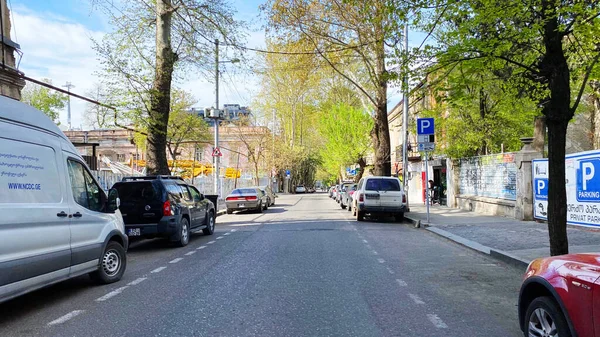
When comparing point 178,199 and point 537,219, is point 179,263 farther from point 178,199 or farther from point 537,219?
point 537,219

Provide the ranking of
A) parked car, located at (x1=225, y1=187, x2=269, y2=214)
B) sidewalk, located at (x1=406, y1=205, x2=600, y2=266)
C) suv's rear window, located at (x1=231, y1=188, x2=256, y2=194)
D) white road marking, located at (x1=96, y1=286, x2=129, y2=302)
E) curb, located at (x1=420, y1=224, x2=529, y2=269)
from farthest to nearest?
suv's rear window, located at (x1=231, y1=188, x2=256, y2=194), parked car, located at (x1=225, y1=187, x2=269, y2=214), sidewalk, located at (x1=406, y1=205, x2=600, y2=266), curb, located at (x1=420, y1=224, x2=529, y2=269), white road marking, located at (x1=96, y1=286, x2=129, y2=302)

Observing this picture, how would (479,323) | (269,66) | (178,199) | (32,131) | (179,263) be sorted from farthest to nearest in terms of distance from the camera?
(269,66), (178,199), (179,263), (32,131), (479,323)

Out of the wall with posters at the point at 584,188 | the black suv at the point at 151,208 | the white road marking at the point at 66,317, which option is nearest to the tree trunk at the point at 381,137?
the wall with posters at the point at 584,188

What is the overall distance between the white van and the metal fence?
1447 centimetres

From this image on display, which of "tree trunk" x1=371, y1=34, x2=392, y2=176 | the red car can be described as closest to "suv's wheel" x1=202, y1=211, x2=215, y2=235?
the red car

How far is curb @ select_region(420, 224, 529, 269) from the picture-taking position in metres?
8.24

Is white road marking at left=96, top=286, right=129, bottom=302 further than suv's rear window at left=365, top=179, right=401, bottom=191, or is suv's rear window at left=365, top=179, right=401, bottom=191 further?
suv's rear window at left=365, top=179, right=401, bottom=191

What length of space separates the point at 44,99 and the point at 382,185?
35.0 meters

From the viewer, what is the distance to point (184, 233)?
→ 11352mm

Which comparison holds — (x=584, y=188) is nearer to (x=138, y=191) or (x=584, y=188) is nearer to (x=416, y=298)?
(x=416, y=298)

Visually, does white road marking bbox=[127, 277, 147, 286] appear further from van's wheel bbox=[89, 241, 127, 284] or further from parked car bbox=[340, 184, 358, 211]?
parked car bbox=[340, 184, 358, 211]

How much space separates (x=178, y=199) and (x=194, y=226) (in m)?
1.35

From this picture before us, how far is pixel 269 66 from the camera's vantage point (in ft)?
119

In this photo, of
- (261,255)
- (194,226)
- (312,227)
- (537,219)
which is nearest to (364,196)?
(312,227)
